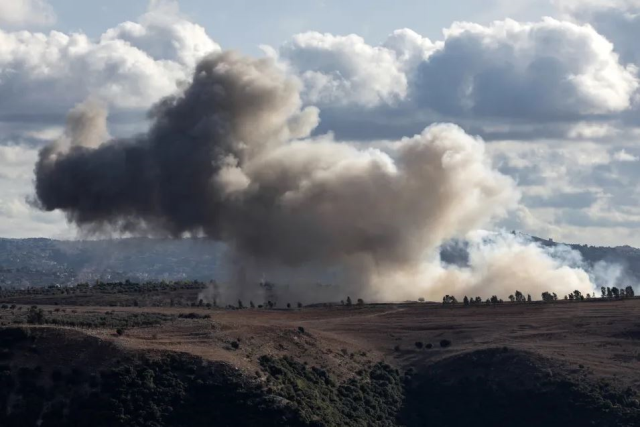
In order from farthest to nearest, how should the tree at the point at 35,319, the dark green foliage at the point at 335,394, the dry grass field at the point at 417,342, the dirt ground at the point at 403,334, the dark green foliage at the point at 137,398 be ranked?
1. the tree at the point at 35,319
2. the dirt ground at the point at 403,334
3. the dry grass field at the point at 417,342
4. the dark green foliage at the point at 335,394
5. the dark green foliage at the point at 137,398

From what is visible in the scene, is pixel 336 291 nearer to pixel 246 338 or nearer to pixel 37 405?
pixel 246 338

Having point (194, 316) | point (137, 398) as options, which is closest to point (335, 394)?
point (137, 398)

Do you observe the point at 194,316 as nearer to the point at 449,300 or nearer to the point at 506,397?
the point at 506,397

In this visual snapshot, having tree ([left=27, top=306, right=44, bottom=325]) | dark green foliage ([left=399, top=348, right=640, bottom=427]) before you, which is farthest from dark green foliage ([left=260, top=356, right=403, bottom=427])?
tree ([left=27, top=306, right=44, bottom=325])

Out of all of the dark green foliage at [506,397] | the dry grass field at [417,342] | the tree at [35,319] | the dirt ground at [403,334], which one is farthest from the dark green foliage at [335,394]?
the tree at [35,319]

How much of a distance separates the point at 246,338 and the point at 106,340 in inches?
543

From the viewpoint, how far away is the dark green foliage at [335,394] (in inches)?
3504

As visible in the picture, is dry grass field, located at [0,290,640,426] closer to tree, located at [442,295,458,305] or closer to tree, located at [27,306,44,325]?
tree, located at [27,306,44,325]

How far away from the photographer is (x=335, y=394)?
314 feet

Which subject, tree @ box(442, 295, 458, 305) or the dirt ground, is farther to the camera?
tree @ box(442, 295, 458, 305)

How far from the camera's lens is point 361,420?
304 feet

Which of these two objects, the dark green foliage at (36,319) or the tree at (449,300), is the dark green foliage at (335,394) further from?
the tree at (449,300)

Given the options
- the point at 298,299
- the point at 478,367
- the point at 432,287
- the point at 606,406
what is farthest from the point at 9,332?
the point at 432,287

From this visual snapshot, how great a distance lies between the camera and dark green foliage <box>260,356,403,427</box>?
8900 centimetres
